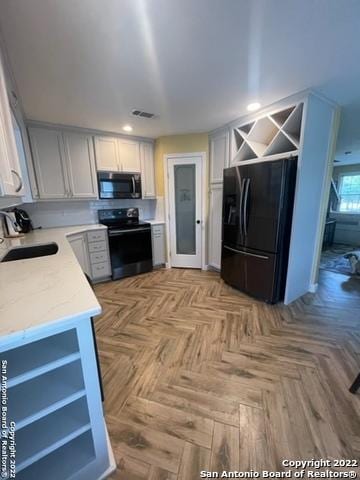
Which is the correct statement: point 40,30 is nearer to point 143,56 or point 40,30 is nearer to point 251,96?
→ point 143,56

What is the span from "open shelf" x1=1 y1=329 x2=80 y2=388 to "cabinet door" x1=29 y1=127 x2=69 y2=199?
110 inches

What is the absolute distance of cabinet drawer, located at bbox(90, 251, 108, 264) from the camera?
3.24 metres

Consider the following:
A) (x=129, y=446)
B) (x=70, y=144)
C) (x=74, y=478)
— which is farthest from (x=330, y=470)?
(x=70, y=144)

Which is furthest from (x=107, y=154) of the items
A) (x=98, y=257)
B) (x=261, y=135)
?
(x=261, y=135)

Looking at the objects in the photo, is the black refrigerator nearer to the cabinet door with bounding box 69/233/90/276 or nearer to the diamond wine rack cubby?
the diamond wine rack cubby

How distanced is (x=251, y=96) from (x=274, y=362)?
267 centimetres

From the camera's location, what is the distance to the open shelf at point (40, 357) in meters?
0.73

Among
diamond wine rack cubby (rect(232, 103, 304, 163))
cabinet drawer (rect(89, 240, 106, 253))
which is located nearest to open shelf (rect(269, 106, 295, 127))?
diamond wine rack cubby (rect(232, 103, 304, 163))

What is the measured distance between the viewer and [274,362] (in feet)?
5.78

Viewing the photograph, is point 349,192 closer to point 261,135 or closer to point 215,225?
point 261,135

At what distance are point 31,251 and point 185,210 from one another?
2482 mm

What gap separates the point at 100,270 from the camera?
10.9ft

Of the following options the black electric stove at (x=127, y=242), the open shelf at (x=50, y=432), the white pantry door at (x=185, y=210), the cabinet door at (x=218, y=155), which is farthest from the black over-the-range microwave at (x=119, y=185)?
the open shelf at (x=50, y=432)

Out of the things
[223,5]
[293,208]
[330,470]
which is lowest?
[330,470]
